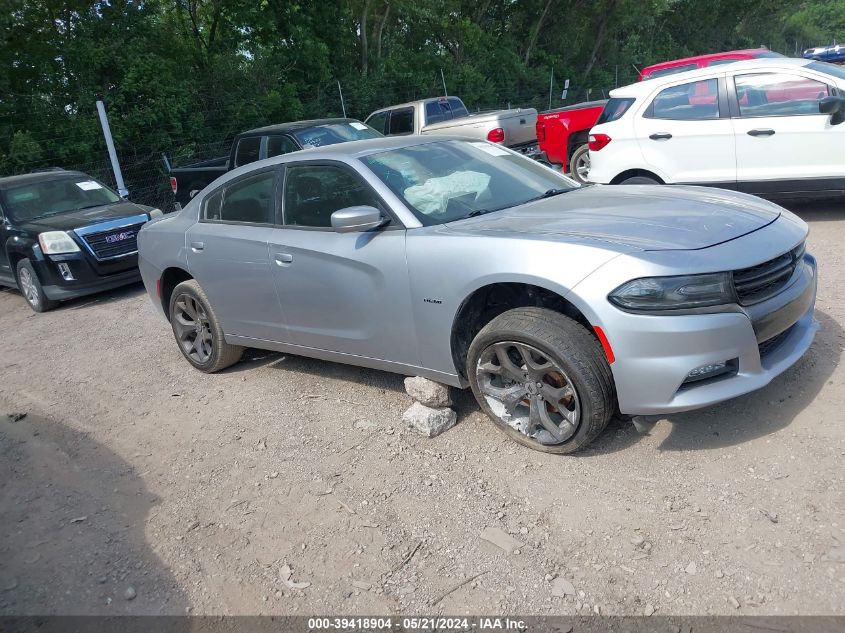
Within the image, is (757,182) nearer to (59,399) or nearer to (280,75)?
(59,399)

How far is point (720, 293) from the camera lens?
3312 millimetres

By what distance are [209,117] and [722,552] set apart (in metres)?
15.6

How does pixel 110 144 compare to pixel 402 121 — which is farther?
pixel 402 121

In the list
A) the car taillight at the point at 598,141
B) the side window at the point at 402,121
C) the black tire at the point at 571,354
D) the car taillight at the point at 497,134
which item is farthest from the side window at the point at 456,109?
the black tire at the point at 571,354

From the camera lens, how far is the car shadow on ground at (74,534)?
3.22 m

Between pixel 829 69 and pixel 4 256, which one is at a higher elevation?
pixel 829 69

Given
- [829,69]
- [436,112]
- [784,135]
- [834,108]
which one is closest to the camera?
[834,108]

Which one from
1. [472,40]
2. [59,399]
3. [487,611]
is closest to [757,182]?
[487,611]

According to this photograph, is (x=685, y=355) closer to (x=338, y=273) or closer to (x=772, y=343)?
(x=772, y=343)

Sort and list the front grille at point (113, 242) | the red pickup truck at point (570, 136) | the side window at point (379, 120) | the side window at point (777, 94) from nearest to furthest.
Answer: the side window at point (777, 94)
the front grille at point (113, 242)
the red pickup truck at point (570, 136)
the side window at point (379, 120)

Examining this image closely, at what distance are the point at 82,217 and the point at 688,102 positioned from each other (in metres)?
7.46

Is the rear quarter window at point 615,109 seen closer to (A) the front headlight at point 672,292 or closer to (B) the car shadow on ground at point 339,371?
(B) the car shadow on ground at point 339,371

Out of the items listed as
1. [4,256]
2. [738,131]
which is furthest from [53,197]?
[738,131]

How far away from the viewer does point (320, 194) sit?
4645 mm
